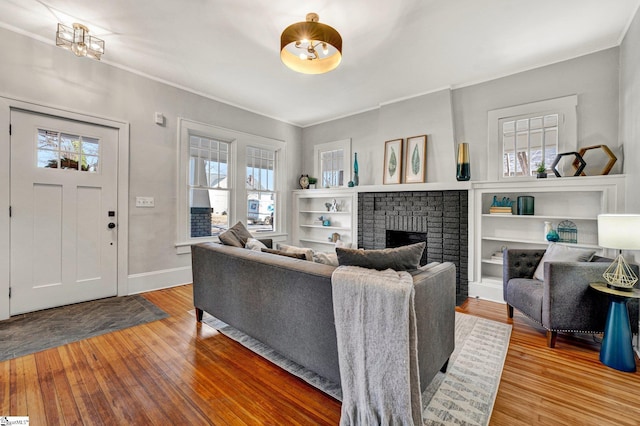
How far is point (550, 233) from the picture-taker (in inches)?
126

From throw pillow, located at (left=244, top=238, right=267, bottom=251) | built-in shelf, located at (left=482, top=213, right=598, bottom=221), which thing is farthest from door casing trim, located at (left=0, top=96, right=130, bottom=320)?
built-in shelf, located at (left=482, top=213, right=598, bottom=221)

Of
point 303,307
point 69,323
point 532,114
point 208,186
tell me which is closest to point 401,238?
point 532,114

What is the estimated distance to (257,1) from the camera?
2307 millimetres

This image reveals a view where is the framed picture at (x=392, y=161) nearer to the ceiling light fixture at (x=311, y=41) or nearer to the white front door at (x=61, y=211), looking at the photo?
the ceiling light fixture at (x=311, y=41)

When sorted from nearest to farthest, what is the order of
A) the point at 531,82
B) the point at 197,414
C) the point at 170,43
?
the point at 197,414, the point at 170,43, the point at 531,82

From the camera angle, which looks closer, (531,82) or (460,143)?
(531,82)

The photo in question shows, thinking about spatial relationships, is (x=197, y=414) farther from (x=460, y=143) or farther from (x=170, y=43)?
(x=460, y=143)

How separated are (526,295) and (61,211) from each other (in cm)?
490

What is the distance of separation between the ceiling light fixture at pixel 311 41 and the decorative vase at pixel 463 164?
217cm

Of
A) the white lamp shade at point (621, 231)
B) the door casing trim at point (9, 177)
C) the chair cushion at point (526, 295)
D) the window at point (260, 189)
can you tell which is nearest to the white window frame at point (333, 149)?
the window at point (260, 189)

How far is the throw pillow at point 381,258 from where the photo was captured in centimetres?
162

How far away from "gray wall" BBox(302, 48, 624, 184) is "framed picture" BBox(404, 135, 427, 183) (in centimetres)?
8

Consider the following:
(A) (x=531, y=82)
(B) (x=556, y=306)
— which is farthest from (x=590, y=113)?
(B) (x=556, y=306)

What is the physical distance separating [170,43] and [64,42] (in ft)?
2.94
